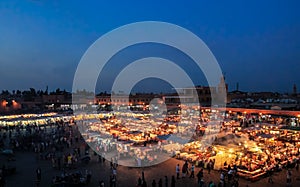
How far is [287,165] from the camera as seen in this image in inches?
437

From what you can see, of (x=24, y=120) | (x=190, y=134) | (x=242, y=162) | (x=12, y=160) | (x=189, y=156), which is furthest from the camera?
(x=24, y=120)

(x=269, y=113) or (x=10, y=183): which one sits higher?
(x=269, y=113)

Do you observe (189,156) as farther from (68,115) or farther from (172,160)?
(68,115)

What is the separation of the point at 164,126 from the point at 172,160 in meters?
7.27

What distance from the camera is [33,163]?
42.4 feet

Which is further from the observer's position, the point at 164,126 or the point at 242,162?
the point at 164,126

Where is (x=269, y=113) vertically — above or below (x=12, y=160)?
above

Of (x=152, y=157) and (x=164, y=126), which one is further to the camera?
(x=164, y=126)

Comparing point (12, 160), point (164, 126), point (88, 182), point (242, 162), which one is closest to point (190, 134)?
point (164, 126)

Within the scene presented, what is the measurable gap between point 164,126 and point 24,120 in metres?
14.1

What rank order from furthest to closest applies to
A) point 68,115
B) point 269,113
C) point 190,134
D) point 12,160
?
1. point 68,115
2. point 269,113
3. point 190,134
4. point 12,160

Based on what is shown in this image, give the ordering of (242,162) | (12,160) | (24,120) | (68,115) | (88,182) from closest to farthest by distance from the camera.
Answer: (88,182)
(242,162)
(12,160)
(24,120)
(68,115)

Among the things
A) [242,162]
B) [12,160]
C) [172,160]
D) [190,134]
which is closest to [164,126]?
[190,134]

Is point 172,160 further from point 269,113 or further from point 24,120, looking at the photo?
point 24,120
